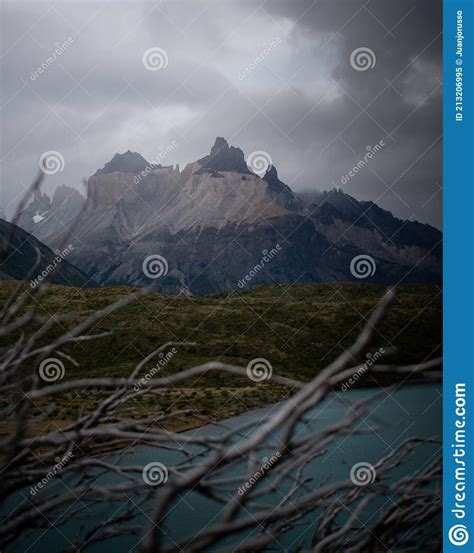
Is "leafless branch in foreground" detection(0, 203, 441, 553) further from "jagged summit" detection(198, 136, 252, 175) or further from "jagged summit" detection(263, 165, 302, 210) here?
"jagged summit" detection(198, 136, 252, 175)

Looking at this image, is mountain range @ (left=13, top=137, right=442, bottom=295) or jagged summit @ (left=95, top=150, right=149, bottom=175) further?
jagged summit @ (left=95, top=150, right=149, bottom=175)

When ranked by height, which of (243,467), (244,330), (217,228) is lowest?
(243,467)

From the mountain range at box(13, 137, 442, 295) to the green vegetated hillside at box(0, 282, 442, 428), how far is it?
151 centimetres

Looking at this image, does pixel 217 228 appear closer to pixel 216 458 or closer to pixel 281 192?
pixel 281 192

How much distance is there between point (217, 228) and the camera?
103ft

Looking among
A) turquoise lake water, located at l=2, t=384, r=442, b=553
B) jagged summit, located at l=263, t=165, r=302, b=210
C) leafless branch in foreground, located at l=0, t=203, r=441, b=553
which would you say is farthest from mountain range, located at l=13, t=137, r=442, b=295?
leafless branch in foreground, located at l=0, t=203, r=441, b=553

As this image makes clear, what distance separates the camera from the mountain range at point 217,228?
28.8 m

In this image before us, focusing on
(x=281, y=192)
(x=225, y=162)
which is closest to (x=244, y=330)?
(x=281, y=192)

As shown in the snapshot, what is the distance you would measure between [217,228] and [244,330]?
22.0 ft

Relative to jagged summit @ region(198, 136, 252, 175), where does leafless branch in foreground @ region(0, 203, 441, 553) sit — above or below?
below

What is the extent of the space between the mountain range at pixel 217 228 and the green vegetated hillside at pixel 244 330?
1506mm

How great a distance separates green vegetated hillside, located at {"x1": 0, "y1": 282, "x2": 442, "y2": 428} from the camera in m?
21.8
